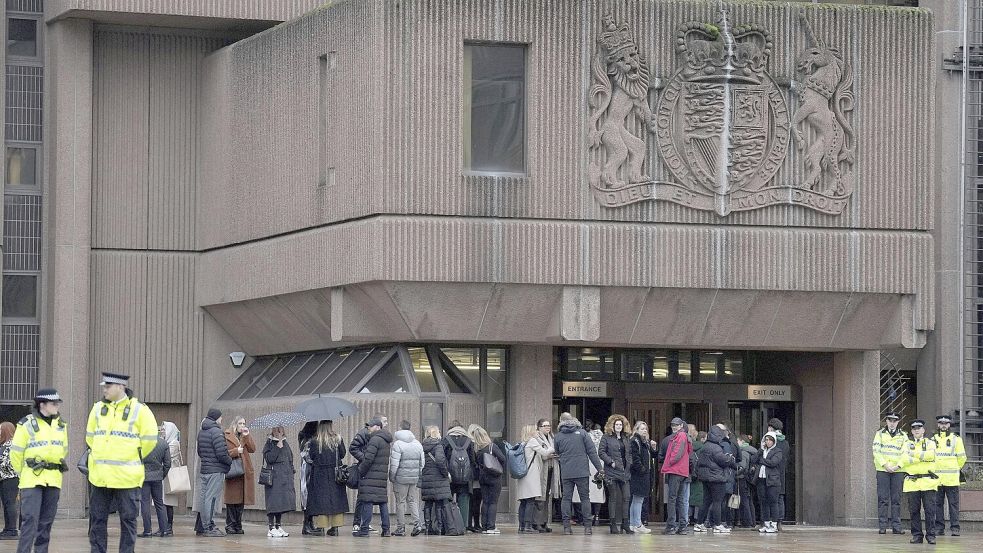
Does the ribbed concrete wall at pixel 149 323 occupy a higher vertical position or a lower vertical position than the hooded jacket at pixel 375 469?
higher

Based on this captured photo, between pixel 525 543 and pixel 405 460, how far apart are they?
2.22 meters

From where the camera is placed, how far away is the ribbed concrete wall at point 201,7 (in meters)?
31.8

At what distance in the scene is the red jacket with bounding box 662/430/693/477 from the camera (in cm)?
2716

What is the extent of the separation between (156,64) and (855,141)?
1281cm

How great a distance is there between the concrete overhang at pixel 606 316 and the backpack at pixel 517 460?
2340 mm

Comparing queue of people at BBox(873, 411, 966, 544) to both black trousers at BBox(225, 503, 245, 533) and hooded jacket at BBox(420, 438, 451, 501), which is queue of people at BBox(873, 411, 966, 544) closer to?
hooded jacket at BBox(420, 438, 451, 501)

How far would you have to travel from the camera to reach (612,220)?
95.1ft

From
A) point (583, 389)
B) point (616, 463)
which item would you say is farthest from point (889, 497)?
point (583, 389)

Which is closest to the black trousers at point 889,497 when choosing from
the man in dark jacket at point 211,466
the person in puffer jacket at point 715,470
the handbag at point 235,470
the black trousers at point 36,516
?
the person in puffer jacket at point 715,470

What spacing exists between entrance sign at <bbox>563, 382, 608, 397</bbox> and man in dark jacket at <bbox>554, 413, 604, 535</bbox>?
4661 mm

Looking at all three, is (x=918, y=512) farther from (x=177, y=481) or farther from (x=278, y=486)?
(x=177, y=481)

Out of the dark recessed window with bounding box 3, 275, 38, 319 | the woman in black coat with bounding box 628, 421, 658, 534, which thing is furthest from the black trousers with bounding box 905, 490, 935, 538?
the dark recessed window with bounding box 3, 275, 38, 319

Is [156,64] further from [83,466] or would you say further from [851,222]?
[851,222]

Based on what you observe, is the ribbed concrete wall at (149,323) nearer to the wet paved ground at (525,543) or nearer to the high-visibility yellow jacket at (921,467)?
the wet paved ground at (525,543)
